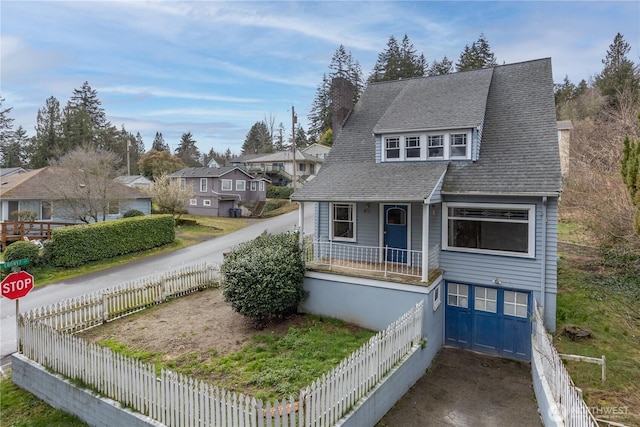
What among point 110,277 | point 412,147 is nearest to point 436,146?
point 412,147

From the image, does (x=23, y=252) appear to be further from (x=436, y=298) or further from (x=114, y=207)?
(x=436, y=298)

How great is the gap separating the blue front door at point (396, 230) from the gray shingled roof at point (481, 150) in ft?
4.25

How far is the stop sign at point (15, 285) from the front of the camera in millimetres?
8312

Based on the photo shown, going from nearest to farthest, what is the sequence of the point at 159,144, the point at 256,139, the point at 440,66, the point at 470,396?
the point at 470,396 < the point at 440,66 < the point at 256,139 < the point at 159,144

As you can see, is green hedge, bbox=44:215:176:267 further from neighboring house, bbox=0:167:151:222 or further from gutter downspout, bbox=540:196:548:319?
gutter downspout, bbox=540:196:548:319

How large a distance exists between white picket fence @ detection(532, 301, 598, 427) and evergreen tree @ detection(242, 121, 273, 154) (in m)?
76.7

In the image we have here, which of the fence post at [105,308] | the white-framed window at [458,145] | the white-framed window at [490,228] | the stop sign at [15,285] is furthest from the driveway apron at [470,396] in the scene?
the fence post at [105,308]

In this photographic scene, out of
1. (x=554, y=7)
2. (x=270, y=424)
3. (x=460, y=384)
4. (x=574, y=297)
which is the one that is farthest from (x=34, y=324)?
(x=554, y=7)

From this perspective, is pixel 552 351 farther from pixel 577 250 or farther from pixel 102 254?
pixel 102 254

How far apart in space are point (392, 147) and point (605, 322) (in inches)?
358

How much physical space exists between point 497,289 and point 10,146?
76.9 m

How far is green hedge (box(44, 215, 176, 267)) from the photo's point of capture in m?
18.6

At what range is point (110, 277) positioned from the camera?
1770 centimetres

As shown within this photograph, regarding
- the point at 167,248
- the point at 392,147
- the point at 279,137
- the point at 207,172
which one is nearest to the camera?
the point at 392,147
